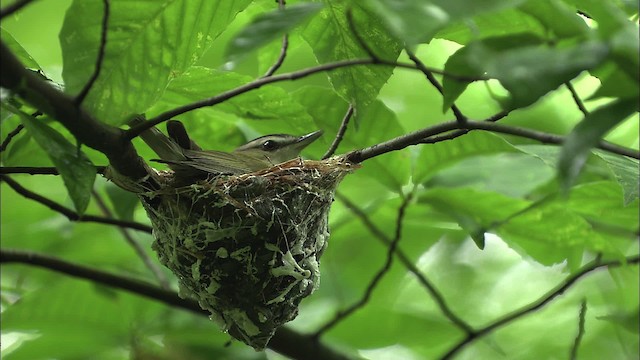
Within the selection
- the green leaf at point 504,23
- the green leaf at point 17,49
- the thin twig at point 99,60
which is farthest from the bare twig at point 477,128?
the green leaf at point 17,49

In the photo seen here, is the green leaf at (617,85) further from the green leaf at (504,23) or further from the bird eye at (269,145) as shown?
the bird eye at (269,145)

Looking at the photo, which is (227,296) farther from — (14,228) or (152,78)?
(14,228)

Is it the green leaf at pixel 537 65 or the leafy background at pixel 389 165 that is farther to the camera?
the leafy background at pixel 389 165

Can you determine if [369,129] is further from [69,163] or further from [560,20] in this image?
[560,20]

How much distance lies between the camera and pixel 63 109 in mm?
1874

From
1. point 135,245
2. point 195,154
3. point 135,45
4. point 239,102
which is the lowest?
Answer: point 135,245

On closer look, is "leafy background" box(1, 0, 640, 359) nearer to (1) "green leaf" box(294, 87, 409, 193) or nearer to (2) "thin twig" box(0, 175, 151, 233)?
(1) "green leaf" box(294, 87, 409, 193)

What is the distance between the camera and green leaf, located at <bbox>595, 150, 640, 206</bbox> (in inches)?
93.3

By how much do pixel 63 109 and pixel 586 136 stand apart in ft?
3.61

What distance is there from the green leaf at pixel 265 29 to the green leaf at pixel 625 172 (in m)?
1.24

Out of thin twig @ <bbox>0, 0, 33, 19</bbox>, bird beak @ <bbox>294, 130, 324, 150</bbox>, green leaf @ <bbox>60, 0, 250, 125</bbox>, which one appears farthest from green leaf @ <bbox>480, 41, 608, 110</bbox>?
bird beak @ <bbox>294, 130, 324, 150</bbox>

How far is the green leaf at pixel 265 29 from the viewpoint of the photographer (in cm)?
140

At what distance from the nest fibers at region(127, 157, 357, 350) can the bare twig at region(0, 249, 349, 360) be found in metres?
0.41

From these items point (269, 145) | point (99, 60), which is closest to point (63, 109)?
point (99, 60)
